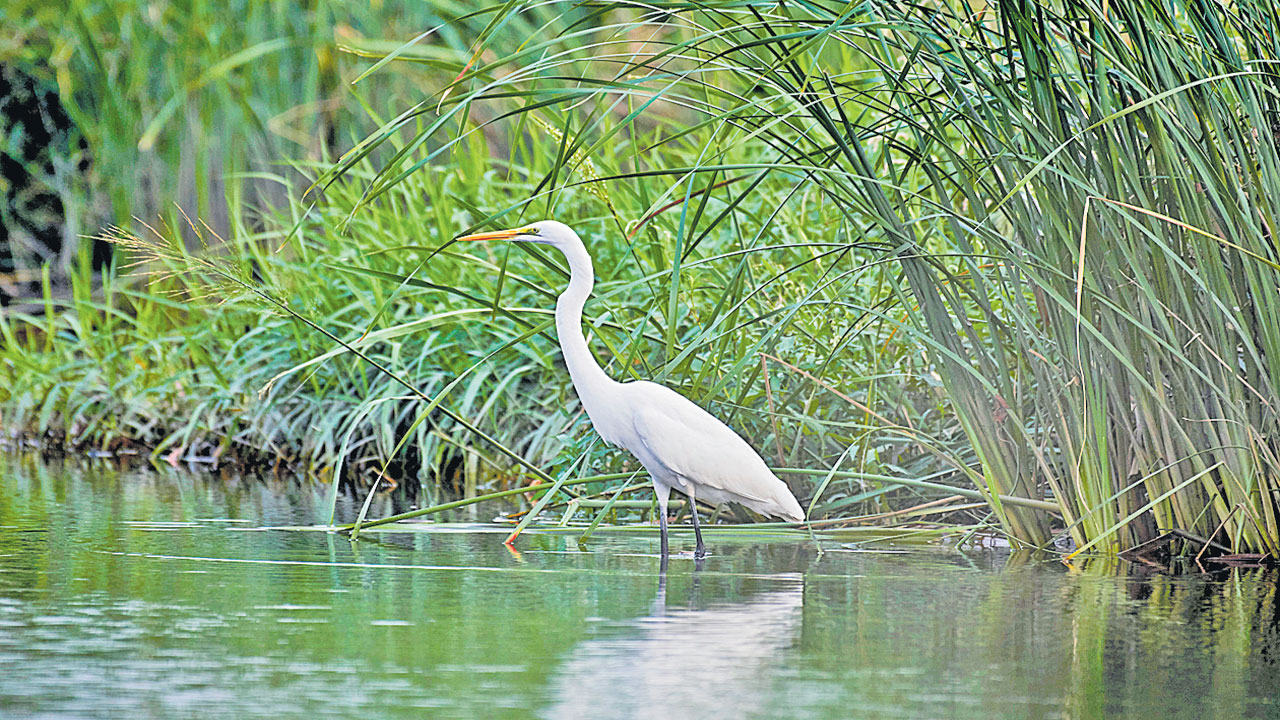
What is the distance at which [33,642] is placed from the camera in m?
3.12

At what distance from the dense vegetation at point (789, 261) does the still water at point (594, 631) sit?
1.08 ft

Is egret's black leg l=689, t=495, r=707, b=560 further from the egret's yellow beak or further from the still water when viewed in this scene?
the egret's yellow beak

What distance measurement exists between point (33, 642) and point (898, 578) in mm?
2043

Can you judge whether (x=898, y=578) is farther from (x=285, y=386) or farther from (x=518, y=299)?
(x=285, y=386)

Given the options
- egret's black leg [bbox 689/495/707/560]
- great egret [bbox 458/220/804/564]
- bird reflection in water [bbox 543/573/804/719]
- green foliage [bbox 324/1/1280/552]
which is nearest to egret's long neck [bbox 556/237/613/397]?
great egret [bbox 458/220/804/564]

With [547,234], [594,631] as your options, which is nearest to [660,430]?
[547,234]

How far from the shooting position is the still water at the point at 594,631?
274 centimetres

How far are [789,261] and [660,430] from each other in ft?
6.06

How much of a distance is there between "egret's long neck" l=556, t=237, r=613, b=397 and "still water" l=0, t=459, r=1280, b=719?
48 cm

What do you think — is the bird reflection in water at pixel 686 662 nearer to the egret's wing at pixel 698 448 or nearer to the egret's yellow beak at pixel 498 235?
the egret's wing at pixel 698 448

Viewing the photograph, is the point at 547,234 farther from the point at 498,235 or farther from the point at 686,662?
the point at 686,662

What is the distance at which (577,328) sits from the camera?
4.58 meters

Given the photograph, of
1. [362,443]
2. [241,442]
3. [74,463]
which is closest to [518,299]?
[362,443]

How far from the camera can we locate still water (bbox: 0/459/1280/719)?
274 centimetres
